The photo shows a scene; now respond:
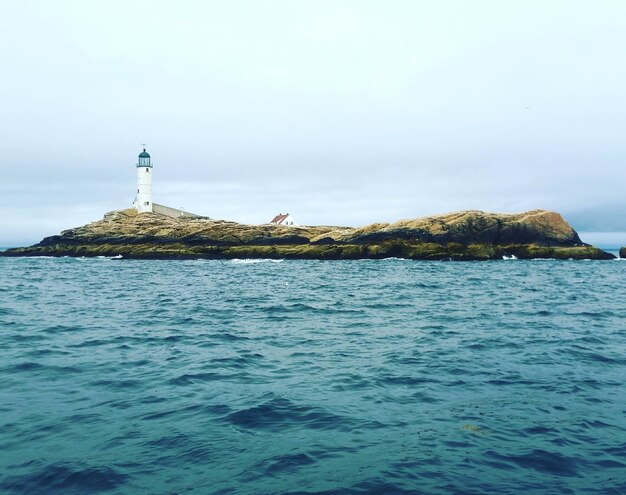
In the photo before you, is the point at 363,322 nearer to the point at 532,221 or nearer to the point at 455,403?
the point at 455,403

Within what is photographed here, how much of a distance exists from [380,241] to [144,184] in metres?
59.7

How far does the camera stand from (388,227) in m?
81.1

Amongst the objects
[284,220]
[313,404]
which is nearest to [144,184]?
[284,220]

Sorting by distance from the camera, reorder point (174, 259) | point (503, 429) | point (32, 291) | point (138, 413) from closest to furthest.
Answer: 1. point (503, 429)
2. point (138, 413)
3. point (32, 291)
4. point (174, 259)

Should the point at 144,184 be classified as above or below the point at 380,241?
above

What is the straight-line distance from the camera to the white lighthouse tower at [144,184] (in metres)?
109

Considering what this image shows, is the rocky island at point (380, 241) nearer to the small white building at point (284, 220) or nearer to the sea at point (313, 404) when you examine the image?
the small white building at point (284, 220)

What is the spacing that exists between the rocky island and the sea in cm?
5404

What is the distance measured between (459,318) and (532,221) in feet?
218

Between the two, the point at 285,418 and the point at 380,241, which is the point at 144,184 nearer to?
the point at 380,241

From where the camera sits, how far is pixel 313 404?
10102 mm

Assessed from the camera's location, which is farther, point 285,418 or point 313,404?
point 313,404

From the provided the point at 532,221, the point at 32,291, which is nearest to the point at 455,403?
the point at 32,291

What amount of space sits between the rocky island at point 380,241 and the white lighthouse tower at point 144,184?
59.3 feet
